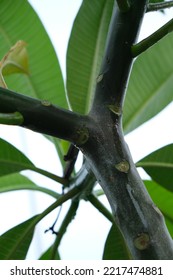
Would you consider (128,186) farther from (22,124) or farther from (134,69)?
(134,69)

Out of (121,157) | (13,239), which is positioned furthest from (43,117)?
(13,239)

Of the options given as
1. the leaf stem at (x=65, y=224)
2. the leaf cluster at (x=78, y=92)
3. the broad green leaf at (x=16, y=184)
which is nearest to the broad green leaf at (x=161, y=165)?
the leaf cluster at (x=78, y=92)

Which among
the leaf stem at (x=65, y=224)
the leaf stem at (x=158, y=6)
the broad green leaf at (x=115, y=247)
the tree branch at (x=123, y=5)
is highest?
the leaf stem at (x=158, y=6)

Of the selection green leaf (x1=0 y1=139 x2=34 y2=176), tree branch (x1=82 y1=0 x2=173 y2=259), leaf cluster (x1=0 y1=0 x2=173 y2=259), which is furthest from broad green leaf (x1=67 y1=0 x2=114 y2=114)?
tree branch (x1=82 y1=0 x2=173 y2=259)

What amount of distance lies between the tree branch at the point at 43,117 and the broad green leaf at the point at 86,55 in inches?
10.4

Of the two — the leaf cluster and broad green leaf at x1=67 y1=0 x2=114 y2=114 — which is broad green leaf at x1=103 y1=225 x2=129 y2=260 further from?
broad green leaf at x1=67 y1=0 x2=114 y2=114

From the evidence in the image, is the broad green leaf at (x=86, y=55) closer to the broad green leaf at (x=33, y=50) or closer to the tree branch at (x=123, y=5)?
the broad green leaf at (x=33, y=50)

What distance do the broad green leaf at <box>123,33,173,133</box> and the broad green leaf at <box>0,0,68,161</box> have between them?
100 millimetres

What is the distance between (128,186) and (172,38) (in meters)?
0.39

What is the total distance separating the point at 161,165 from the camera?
62 cm

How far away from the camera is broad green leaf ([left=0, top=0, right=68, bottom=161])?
74cm

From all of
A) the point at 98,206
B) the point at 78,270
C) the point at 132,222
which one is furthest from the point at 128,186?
the point at 98,206

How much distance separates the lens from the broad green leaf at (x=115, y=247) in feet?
2.19

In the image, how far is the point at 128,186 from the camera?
42 cm
